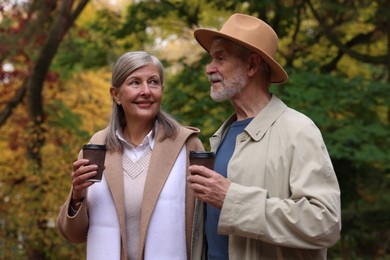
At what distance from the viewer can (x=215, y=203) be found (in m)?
2.89

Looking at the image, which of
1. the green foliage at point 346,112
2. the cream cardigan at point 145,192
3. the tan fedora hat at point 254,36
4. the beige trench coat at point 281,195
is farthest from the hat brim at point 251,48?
the green foliage at point 346,112

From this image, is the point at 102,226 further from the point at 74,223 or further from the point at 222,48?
the point at 222,48

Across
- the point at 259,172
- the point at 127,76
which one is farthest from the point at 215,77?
the point at 259,172

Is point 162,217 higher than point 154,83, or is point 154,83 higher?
point 154,83

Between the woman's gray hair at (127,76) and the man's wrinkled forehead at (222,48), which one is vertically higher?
the man's wrinkled forehead at (222,48)

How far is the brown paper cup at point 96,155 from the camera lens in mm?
3064

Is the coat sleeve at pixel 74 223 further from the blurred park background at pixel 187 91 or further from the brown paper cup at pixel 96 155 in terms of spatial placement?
the blurred park background at pixel 187 91

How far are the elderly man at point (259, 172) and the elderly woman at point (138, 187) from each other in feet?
0.52

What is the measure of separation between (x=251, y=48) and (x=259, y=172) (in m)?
0.59

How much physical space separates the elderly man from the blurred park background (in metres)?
5.27

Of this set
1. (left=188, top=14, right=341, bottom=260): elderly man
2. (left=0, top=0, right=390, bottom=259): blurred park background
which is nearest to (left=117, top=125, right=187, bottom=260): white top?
(left=188, top=14, right=341, bottom=260): elderly man

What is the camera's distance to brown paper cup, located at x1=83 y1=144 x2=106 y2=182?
306cm

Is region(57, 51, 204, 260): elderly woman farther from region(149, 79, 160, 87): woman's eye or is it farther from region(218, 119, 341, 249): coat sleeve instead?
region(218, 119, 341, 249): coat sleeve

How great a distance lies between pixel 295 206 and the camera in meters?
2.83
